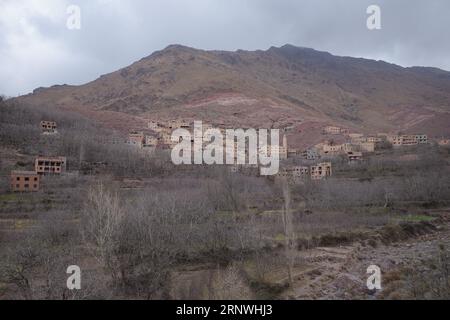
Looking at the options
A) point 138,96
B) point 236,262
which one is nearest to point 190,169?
point 236,262

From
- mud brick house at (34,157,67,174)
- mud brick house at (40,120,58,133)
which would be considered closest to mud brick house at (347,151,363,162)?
mud brick house at (34,157,67,174)

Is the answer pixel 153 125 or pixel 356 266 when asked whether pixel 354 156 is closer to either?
pixel 153 125

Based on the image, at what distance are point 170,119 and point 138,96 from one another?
1383 inches

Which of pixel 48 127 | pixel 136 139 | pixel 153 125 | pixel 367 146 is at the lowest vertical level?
pixel 367 146

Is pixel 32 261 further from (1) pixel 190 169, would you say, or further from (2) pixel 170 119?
(2) pixel 170 119

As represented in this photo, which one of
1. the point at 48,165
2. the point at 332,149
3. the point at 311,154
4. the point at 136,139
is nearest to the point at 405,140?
the point at 332,149

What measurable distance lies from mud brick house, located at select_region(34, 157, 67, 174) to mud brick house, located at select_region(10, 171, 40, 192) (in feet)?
15.6

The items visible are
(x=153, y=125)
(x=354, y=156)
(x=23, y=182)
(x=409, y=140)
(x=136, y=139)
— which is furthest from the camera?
(x=153, y=125)

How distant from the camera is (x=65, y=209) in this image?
97.5ft

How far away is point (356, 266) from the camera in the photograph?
837 inches

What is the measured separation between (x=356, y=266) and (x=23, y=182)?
2943cm

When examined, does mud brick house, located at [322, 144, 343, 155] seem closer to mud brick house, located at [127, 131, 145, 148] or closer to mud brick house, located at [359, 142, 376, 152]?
mud brick house, located at [359, 142, 376, 152]

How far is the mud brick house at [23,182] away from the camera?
118 ft

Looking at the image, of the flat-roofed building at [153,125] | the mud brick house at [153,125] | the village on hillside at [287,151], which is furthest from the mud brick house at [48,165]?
the mud brick house at [153,125]
